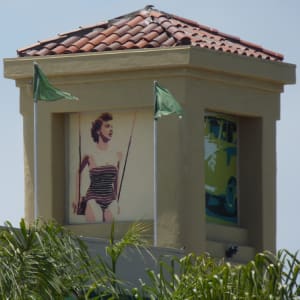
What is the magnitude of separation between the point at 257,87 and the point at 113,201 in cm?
356

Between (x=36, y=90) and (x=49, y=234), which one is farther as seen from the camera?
(x=36, y=90)

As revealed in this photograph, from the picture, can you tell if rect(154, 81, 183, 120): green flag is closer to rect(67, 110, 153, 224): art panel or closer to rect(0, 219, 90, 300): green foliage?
rect(67, 110, 153, 224): art panel

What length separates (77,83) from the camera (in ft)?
125

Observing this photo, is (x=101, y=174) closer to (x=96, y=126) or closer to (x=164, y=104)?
(x=96, y=126)

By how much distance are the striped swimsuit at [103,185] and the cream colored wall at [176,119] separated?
0.56 meters

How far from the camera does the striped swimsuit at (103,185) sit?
3806 centimetres

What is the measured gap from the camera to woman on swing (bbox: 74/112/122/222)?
38062 millimetres

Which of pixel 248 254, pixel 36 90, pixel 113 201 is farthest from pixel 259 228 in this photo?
pixel 36 90

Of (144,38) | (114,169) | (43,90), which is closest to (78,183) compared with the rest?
(114,169)

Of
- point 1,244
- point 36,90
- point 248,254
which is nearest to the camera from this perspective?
point 1,244

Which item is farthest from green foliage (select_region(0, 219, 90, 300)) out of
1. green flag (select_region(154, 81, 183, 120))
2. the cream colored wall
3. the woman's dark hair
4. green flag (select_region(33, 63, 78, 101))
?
the woman's dark hair

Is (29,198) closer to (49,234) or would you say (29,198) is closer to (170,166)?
(170,166)

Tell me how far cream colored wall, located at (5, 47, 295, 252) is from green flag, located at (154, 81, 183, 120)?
33.6 inches

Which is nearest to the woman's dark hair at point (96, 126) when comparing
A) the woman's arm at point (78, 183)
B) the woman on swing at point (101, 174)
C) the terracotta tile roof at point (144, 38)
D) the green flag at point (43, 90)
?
the woman on swing at point (101, 174)
